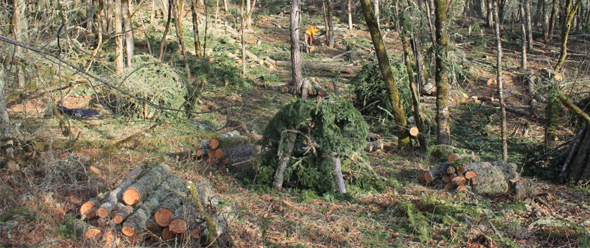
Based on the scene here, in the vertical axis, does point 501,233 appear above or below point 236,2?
below

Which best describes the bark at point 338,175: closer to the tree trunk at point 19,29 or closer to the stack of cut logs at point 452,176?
the stack of cut logs at point 452,176

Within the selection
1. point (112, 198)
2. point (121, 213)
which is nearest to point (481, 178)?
point (121, 213)

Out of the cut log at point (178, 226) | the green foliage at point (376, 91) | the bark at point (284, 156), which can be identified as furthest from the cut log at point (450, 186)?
the green foliage at point (376, 91)

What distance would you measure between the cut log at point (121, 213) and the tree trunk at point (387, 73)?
605cm

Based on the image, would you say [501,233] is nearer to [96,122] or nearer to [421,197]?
[421,197]

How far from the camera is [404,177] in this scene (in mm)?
8312

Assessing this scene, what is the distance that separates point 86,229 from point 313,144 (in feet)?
11.9

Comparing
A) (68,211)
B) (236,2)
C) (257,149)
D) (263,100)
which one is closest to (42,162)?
(68,211)

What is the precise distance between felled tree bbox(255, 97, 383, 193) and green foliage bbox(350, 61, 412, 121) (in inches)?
208

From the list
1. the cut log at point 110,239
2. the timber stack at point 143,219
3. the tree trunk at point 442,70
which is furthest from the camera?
the tree trunk at point 442,70

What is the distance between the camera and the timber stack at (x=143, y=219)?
200 inches

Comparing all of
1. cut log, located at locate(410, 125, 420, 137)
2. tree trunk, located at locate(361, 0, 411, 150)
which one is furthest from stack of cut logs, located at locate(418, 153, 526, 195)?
tree trunk, located at locate(361, 0, 411, 150)

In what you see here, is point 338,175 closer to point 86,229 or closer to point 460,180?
point 460,180

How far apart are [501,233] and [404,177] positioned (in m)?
2.54
